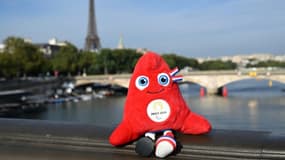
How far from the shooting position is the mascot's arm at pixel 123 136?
246cm

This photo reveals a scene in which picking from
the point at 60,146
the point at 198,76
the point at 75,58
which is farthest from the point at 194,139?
the point at 75,58

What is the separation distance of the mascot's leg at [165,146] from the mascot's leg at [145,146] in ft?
0.13

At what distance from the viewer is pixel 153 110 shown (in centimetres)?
243

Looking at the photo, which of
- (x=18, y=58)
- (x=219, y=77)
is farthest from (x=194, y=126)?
(x=18, y=58)

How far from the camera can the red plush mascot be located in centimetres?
243

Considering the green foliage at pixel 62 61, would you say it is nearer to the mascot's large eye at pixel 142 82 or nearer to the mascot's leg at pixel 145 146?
the mascot's large eye at pixel 142 82

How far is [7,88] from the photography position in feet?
112

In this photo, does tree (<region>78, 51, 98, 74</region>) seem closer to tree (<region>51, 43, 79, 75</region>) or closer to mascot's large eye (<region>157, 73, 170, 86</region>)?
tree (<region>51, 43, 79, 75</region>)

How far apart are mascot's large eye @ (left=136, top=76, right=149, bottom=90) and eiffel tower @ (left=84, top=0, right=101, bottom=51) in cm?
7265

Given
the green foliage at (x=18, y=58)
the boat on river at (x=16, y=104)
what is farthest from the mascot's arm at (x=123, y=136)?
the green foliage at (x=18, y=58)

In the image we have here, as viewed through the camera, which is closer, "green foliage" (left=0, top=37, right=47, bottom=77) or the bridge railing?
the bridge railing

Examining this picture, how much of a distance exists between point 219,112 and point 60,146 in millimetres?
19178

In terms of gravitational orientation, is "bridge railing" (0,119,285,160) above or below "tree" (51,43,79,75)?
below

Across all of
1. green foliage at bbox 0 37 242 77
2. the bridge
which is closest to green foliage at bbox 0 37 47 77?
green foliage at bbox 0 37 242 77
